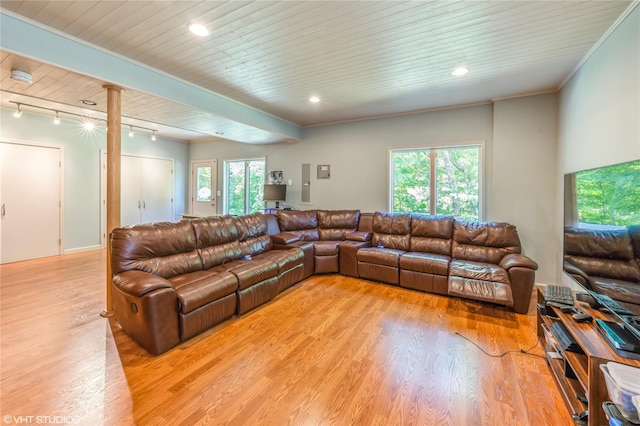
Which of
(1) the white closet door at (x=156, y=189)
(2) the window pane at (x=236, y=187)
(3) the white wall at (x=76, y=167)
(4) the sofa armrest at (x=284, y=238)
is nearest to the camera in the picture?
(4) the sofa armrest at (x=284, y=238)

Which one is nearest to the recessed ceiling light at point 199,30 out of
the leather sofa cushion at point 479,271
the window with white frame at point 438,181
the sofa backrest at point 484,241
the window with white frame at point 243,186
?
the window with white frame at point 438,181

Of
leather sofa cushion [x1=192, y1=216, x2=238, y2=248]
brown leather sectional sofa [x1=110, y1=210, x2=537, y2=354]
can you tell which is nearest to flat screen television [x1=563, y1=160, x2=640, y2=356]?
brown leather sectional sofa [x1=110, y1=210, x2=537, y2=354]

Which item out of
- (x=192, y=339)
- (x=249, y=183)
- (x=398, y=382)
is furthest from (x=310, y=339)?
(x=249, y=183)

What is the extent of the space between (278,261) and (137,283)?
61.6 inches

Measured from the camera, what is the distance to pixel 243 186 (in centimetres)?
707

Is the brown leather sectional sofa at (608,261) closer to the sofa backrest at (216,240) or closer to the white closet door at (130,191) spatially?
the sofa backrest at (216,240)

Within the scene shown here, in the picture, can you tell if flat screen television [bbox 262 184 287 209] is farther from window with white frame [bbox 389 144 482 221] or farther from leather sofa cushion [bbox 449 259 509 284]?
leather sofa cushion [bbox 449 259 509 284]

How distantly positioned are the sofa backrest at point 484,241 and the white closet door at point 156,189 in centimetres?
720

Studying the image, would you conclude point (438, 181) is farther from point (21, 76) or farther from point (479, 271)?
point (21, 76)

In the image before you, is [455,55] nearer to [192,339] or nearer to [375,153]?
[375,153]

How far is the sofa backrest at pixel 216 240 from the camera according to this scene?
10.6 ft

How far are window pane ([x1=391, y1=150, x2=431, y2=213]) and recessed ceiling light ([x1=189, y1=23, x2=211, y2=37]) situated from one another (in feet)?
11.9

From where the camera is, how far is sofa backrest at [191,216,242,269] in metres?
3.23

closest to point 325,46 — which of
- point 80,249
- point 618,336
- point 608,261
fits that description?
point 608,261
